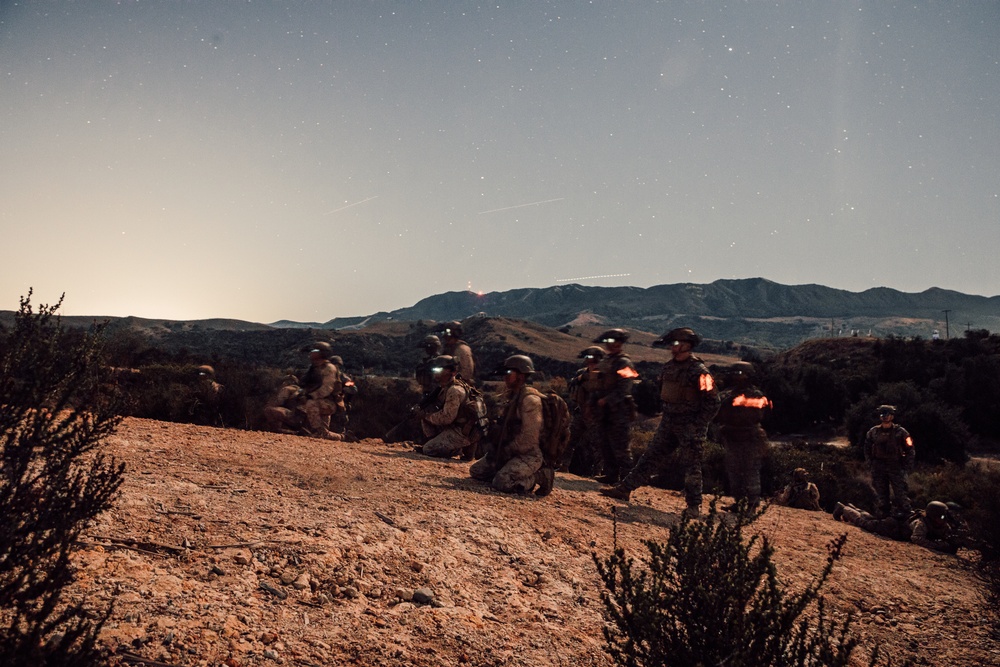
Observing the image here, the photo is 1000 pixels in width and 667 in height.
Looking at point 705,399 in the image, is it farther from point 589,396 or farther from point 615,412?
point 589,396

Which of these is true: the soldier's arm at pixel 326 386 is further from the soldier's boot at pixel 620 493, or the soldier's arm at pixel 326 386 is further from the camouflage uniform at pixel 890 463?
the camouflage uniform at pixel 890 463

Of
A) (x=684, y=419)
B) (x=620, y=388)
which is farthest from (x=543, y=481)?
(x=620, y=388)

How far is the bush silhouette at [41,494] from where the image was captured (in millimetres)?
2035

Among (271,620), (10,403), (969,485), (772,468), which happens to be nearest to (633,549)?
(271,620)

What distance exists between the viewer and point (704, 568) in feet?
10.4

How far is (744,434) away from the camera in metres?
8.38

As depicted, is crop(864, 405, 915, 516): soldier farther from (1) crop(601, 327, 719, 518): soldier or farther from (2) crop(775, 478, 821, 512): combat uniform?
(1) crop(601, 327, 719, 518): soldier

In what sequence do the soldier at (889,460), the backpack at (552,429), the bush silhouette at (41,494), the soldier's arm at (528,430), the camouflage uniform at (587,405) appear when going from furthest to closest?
1. the camouflage uniform at (587,405)
2. the soldier at (889,460)
3. the backpack at (552,429)
4. the soldier's arm at (528,430)
5. the bush silhouette at (41,494)

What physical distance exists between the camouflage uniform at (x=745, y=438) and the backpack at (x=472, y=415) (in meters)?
4.03

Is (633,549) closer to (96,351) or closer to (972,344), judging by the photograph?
(96,351)

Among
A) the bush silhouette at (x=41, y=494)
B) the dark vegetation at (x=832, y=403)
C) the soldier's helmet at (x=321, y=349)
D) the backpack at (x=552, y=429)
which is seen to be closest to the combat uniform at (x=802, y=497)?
the dark vegetation at (x=832, y=403)

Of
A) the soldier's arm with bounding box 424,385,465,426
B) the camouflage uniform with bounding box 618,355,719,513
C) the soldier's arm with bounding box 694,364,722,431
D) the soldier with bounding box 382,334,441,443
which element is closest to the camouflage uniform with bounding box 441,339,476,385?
the soldier with bounding box 382,334,441,443

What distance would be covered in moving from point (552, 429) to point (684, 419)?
6.94ft

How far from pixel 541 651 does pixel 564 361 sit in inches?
2636
